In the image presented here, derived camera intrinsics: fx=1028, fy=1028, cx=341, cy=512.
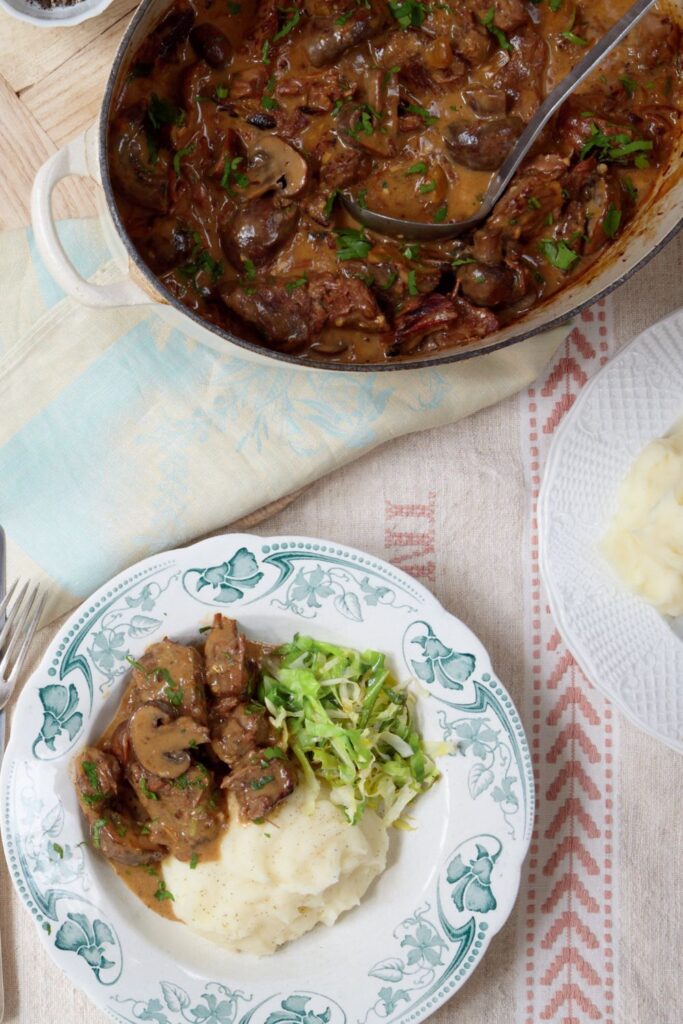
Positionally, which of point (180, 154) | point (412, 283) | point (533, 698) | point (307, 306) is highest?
point (180, 154)

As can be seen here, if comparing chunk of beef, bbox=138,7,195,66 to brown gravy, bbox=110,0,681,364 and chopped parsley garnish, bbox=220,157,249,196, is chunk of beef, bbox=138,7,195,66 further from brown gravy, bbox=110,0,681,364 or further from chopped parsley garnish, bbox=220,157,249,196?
chopped parsley garnish, bbox=220,157,249,196

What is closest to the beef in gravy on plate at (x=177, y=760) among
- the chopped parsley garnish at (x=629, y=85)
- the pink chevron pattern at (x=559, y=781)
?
the pink chevron pattern at (x=559, y=781)

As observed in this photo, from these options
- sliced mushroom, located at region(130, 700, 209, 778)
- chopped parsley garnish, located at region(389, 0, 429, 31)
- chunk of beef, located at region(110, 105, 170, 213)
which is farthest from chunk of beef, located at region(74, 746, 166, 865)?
chopped parsley garnish, located at region(389, 0, 429, 31)

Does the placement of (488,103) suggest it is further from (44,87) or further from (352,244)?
(44,87)

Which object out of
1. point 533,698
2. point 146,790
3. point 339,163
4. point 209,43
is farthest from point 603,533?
point 209,43

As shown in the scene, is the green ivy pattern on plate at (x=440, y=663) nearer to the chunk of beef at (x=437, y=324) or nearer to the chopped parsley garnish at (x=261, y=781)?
the chopped parsley garnish at (x=261, y=781)
